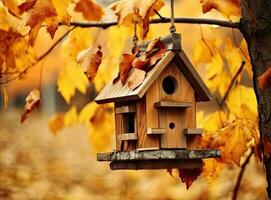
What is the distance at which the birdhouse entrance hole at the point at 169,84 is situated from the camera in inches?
97.4

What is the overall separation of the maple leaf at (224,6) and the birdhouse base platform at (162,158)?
0.47m

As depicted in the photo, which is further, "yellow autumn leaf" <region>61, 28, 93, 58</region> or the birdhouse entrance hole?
"yellow autumn leaf" <region>61, 28, 93, 58</region>

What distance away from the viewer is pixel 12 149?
10461mm

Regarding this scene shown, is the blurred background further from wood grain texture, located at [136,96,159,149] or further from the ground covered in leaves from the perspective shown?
wood grain texture, located at [136,96,159,149]

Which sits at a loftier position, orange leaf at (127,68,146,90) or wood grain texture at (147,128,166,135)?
orange leaf at (127,68,146,90)

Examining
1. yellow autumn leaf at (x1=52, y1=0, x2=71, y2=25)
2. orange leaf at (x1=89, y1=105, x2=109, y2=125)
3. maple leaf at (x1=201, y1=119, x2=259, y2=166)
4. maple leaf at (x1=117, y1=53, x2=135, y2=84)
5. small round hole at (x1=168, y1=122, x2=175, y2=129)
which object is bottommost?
maple leaf at (x1=201, y1=119, x2=259, y2=166)

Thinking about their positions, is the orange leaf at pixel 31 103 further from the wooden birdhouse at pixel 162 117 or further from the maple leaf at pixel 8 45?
the wooden birdhouse at pixel 162 117

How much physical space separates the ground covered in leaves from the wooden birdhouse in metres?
4.74

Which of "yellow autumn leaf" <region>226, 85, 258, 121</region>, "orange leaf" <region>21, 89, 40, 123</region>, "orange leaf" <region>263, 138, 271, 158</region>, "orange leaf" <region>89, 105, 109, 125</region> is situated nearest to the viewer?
"orange leaf" <region>263, 138, 271, 158</region>

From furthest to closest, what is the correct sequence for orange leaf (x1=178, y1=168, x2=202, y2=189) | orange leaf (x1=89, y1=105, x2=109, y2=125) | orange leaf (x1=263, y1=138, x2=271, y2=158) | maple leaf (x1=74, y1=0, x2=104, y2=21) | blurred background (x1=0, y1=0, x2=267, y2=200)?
blurred background (x1=0, y1=0, x2=267, y2=200) → orange leaf (x1=89, y1=105, x2=109, y2=125) → maple leaf (x1=74, y1=0, x2=104, y2=21) → orange leaf (x1=178, y1=168, x2=202, y2=189) → orange leaf (x1=263, y1=138, x2=271, y2=158)

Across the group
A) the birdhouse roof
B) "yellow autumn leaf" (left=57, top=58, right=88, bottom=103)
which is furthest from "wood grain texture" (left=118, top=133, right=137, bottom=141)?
"yellow autumn leaf" (left=57, top=58, right=88, bottom=103)

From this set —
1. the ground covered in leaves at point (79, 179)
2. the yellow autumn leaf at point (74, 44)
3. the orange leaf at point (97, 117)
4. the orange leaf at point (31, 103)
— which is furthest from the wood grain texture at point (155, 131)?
the ground covered in leaves at point (79, 179)

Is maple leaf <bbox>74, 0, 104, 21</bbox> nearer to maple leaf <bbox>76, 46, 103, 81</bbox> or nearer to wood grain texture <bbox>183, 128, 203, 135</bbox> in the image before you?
maple leaf <bbox>76, 46, 103, 81</bbox>

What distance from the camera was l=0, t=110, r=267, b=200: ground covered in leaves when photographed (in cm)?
805
